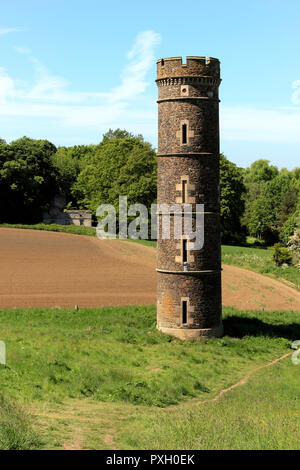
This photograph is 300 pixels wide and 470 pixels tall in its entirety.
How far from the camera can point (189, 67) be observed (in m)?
32.2

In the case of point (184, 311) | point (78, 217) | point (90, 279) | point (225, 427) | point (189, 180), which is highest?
point (189, 180)

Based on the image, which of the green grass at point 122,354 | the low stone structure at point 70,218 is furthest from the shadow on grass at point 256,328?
the low stone structure at point 70,218

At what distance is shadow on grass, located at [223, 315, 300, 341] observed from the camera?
34.4 metres

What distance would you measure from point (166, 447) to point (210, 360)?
15390mm

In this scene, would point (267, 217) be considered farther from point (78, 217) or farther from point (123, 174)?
point (123, 174)

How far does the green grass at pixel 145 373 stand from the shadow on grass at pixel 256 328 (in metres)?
0.06

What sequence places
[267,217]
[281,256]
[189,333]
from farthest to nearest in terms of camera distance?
[267,217] → [281,256] → [189,333]

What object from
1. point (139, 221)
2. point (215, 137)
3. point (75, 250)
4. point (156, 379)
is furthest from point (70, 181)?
point (156, 379)

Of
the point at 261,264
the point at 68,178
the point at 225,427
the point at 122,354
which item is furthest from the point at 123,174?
the point at 225,427

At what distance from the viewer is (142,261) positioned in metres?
54.6

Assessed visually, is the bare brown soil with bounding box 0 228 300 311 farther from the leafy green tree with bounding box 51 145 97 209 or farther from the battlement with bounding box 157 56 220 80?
the leafy green tree with bounding box 51 145 97 209

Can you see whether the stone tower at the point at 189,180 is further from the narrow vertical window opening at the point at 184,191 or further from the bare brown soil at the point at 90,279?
the bare brown soil at the point at 90,279

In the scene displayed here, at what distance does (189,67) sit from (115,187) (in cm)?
4281

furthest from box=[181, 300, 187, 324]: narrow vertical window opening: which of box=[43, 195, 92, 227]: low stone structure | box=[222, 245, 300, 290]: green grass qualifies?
box=[43, 195, 92, 227]: low stone structure
